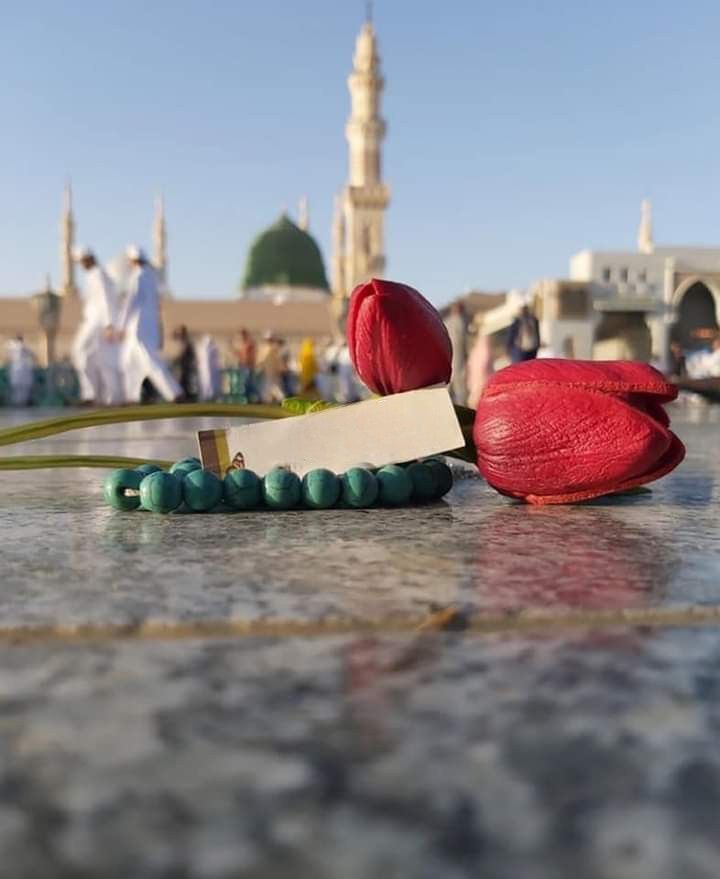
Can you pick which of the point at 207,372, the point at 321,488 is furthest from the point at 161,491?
the point at 207,372

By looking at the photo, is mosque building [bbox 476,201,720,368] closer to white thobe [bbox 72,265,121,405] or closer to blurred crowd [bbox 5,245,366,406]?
blurred crowd [bbox 5,245,366,406]

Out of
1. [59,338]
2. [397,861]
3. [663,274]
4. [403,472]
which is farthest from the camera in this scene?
[59,338]

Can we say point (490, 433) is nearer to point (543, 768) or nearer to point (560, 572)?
point (560, 572)

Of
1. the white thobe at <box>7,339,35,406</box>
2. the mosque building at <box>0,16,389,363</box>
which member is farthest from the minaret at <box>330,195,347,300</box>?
the white thobe at <box>7,339,35,406</box>

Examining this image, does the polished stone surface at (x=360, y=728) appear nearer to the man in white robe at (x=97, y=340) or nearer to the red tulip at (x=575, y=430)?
the red tulip at (x=575, y=430)

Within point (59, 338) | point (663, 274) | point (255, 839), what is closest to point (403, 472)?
point (255, 839)

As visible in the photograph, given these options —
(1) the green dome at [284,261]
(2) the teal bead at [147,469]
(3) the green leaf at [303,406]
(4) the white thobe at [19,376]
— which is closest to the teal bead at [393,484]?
(3) the green leaf at [303,406]
